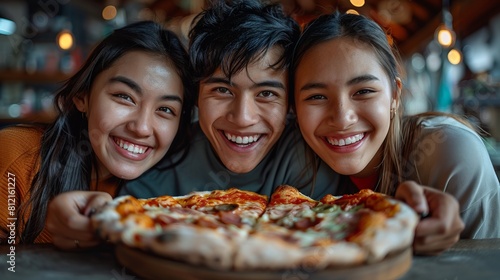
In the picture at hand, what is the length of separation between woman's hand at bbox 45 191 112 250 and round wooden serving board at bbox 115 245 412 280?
0.52 feet

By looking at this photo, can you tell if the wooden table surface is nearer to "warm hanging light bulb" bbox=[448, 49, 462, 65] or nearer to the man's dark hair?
the man's dark hair

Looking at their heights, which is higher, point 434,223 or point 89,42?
point 89,42

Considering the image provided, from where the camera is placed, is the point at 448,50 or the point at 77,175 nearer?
the point at 77,175

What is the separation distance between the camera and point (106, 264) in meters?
0.90

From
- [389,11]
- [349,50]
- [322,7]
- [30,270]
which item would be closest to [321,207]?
[349,50]

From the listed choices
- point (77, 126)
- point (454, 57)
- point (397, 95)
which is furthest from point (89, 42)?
point (397, 95)

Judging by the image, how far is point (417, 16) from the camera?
6.82 meters

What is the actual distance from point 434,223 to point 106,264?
63 cm

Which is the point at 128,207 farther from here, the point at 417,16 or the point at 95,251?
the point at 417,16

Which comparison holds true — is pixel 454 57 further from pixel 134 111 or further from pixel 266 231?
pixel 266 231

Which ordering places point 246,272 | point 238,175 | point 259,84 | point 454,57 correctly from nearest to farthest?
point 246,272 → point 259,84 → point 238,175 → point 454,57

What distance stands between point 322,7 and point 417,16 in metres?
5.67

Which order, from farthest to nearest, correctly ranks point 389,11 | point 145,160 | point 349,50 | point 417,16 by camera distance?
point 417,16 → point 389,11 → point 145,160 → point 349,50

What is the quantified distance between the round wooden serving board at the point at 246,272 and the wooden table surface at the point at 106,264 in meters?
0.06
